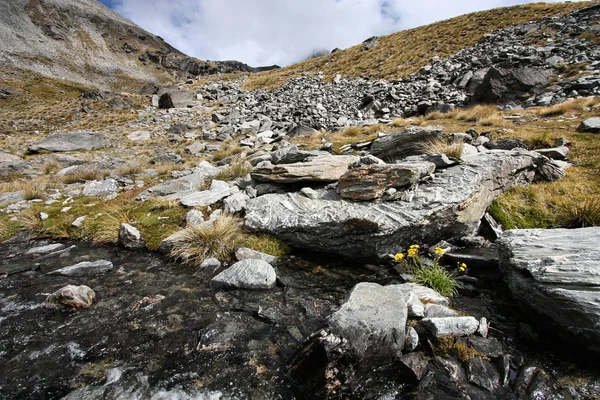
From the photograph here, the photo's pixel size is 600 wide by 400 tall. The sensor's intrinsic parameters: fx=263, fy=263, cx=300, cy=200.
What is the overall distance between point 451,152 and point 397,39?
3985 centimetres

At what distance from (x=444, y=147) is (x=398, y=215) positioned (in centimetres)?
380

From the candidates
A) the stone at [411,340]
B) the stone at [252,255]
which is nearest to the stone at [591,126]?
the stone at [411,340]

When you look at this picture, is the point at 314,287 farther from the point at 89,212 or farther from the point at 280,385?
the point at 89,212

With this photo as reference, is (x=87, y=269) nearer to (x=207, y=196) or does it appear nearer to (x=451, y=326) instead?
(x=207, y=196)

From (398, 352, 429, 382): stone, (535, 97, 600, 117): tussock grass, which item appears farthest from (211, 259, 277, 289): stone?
(535, 97, 600, 117): tussock grass

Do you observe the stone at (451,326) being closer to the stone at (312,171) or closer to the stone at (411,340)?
the stone at (411,340)

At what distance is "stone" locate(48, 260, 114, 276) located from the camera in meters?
5.77

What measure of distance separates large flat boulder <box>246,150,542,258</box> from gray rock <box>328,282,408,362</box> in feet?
7.22

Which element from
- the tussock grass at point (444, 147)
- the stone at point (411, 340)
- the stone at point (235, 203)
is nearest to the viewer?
the stone at point (411, 340)

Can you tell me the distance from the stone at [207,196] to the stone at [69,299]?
165 inches

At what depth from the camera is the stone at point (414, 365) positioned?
3213mm

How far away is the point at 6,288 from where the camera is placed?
521 cm

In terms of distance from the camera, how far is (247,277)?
5.37m

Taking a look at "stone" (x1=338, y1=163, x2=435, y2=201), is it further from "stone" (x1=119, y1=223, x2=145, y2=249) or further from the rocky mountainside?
the rocky mountainside
